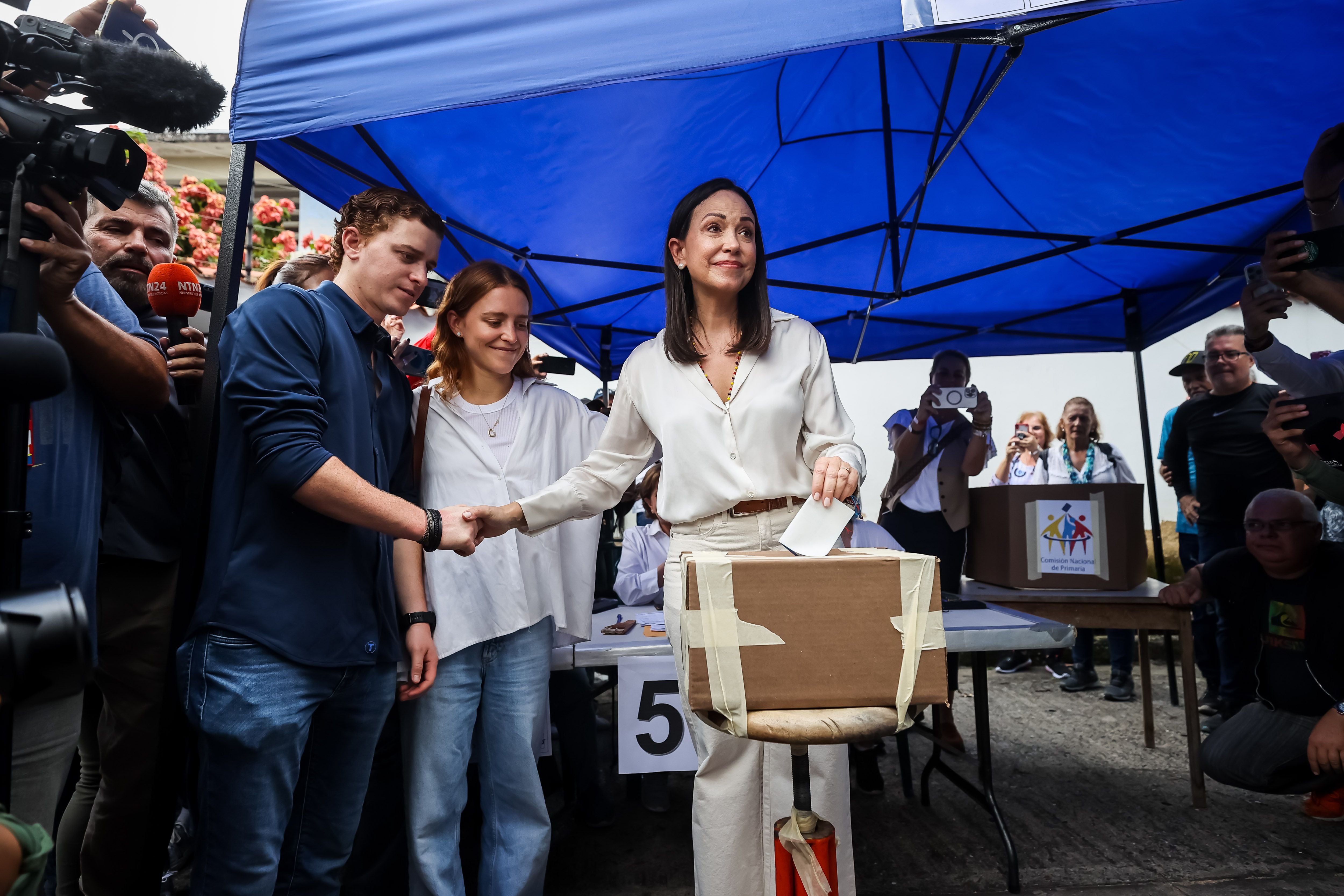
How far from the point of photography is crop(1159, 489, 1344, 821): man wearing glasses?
9.32 ft

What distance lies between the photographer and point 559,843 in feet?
9.95

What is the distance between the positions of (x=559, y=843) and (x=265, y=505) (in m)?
2.15

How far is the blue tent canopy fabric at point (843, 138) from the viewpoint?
1.69 metres

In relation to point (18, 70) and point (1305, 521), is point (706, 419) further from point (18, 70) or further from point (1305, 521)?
point (1305, 521)

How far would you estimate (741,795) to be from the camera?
1.73 meters

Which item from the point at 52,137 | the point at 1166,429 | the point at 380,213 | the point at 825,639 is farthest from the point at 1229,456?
the point at 52,137

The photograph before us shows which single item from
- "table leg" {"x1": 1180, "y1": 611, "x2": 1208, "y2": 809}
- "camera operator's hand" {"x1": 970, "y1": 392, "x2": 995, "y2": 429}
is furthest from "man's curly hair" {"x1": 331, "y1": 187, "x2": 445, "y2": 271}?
"table leg" {"x1": 1180, "y1": 611, "x2": 1208, "y2": 809}

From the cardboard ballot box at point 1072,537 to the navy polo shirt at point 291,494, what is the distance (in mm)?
2869

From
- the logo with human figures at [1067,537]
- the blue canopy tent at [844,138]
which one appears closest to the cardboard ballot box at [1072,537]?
the logo with human figures at [1067,537]

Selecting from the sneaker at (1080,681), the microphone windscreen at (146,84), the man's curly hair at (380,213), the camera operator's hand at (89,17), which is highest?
the camera operator's hand at (89,17)

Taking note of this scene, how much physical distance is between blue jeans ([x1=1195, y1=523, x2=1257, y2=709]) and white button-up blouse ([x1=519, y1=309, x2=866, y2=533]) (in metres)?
3.47

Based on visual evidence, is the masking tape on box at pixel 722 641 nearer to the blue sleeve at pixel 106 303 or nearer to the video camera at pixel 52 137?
the video camera at pixel 52 137

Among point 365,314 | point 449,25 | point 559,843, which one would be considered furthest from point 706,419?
point 559,843

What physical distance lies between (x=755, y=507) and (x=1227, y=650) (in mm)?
4081
